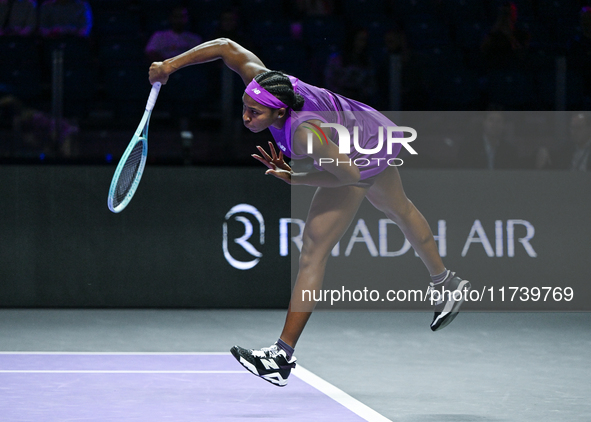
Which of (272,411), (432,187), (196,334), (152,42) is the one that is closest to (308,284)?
(272,411)

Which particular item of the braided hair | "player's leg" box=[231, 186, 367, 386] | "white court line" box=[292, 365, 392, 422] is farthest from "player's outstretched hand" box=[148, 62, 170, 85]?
"white court line" box=[292, 365, 392, 422]

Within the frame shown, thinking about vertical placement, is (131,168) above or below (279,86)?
below

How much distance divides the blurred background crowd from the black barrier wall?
0.23 m

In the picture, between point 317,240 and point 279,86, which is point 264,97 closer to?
point 279,86

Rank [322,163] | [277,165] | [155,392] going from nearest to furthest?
[322,163]
[277,165]
[155,392]

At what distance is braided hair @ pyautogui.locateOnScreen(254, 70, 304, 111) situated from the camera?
180 inches

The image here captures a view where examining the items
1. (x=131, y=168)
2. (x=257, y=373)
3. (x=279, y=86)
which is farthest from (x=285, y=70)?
(x=257, y=373)

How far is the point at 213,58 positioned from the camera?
16.5 ft

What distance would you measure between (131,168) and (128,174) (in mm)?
59

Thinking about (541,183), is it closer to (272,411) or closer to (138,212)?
(138,212)

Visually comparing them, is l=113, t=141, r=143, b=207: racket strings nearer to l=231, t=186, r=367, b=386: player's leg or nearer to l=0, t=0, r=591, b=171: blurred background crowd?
l=231, t=186, r=367, b=386: player's leg

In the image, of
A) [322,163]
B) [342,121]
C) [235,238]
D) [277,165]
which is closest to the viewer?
[322,163]

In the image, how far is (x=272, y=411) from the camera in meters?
4.65

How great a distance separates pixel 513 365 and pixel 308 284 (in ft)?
6.39
